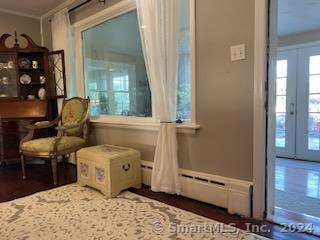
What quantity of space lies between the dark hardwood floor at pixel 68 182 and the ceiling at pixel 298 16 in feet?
8.47

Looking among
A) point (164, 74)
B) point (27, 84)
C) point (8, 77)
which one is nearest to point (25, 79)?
point (27, 84)

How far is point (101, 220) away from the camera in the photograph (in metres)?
1.83

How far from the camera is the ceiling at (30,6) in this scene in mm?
3348

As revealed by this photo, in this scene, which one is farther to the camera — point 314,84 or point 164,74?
point 314,84

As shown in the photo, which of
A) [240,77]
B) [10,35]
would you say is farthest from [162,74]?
[10,35]

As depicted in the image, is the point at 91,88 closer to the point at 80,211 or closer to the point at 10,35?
the point at 10,35

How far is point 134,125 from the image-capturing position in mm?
2682

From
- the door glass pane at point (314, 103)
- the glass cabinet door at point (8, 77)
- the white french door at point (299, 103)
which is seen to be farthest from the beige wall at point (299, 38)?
the glass cabinet door at point (8, 77)

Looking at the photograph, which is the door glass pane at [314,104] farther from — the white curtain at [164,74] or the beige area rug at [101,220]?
the beige area rug at [101,220]

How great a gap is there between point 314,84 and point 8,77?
4801 mm

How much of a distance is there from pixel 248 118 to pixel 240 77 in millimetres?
314

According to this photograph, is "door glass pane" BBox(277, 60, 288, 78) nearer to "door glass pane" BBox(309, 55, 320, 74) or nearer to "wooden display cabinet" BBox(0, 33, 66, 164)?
"door glass pane" BBox(309, 55, 320, 74)

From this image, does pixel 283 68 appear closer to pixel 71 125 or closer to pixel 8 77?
pixel 71 125

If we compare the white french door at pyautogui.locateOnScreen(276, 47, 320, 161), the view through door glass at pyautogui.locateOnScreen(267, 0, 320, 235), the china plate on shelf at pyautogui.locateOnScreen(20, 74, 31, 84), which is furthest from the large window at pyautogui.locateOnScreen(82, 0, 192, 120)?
the white french door at pyautogui.locateOnScreen(276, 47, 320, 161)
